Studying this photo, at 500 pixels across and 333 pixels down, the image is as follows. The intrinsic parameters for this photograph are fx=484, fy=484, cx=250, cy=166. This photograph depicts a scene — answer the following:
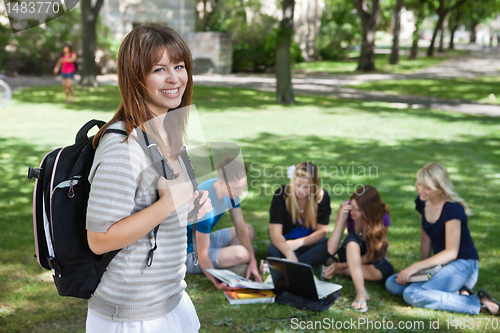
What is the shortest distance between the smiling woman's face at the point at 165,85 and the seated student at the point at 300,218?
2851 millimetres

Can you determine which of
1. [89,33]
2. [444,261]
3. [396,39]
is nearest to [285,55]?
[89,33]

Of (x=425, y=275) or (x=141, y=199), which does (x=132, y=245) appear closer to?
(x=141, y=199)

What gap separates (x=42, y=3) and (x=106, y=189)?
5.05ft

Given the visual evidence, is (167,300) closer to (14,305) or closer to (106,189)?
(106,189)

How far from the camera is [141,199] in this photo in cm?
160

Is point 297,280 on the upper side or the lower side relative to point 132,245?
lower

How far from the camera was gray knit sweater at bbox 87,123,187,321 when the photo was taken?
1.50 meters

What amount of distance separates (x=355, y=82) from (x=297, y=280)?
65.4 ft

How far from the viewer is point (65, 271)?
1686mm

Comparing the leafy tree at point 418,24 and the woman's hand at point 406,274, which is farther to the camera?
the leafy tree at point 418,24

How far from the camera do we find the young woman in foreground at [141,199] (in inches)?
59.6

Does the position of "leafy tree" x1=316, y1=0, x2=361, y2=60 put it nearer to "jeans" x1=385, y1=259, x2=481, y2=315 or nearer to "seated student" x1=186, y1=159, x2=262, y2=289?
"seated student" x1=186, y1=159, x2=262, y2=289

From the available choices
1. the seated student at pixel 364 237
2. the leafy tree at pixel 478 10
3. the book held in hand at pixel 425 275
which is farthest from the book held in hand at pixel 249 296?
the leafy tree at pixel 478 10

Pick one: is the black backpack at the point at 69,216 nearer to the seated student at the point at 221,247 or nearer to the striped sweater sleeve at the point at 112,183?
the striped sweater sleeve at the point at 112,183
